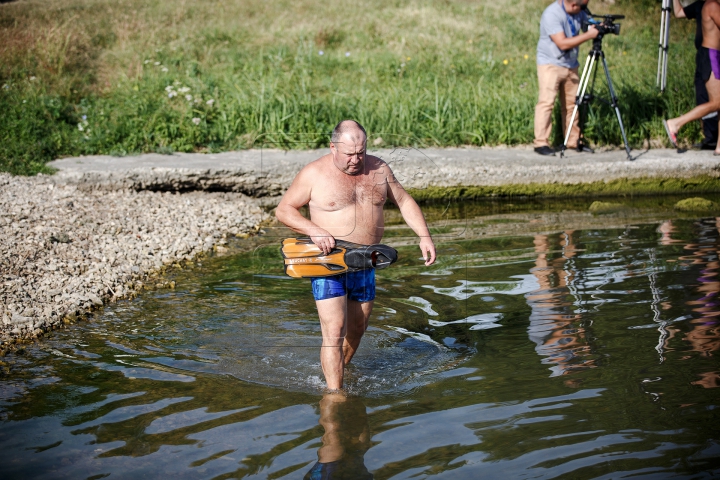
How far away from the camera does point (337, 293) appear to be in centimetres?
449

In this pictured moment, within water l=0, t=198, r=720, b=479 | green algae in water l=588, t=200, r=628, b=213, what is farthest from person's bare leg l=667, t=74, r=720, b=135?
water l=0, t=198, r=720, b=479

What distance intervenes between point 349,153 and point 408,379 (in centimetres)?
145

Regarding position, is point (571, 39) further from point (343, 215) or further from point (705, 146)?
point (343, 215)

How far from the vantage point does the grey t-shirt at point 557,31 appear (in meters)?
9.61

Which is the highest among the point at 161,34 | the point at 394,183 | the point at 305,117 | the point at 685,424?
the point at 161,34

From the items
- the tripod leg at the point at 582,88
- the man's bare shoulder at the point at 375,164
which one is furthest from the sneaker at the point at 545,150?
the man's bare shoulder at the point at 375,164

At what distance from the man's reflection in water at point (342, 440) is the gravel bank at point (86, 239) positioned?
2304 millimetres

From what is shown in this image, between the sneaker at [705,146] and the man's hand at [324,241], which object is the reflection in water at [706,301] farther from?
the sneaker at [705,146]

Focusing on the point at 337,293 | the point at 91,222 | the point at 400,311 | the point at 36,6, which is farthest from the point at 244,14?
the point at 337,293

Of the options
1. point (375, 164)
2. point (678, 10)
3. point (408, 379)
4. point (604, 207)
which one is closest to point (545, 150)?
point (604, 207)

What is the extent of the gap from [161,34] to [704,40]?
9717mm

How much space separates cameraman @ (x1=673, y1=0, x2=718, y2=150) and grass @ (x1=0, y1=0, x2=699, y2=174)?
0.41 m

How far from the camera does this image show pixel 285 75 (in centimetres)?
1238

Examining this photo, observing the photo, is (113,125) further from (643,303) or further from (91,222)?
(643,303)
